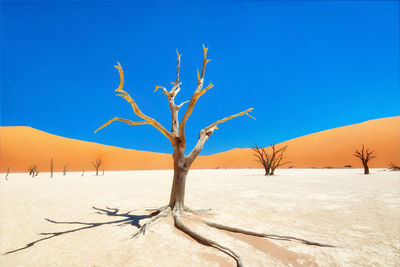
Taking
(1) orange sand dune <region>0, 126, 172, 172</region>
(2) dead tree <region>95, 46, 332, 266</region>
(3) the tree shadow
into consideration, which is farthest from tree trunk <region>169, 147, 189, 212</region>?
(1) orange sand dune <region>0, 126, 172, 172</region>

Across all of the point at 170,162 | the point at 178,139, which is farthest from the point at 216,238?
the point at 170,162

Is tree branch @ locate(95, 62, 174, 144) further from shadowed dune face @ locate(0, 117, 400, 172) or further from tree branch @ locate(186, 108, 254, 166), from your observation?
shadowed dune face @ locate(0, 117, 400, 172)

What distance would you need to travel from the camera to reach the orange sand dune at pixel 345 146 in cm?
3991

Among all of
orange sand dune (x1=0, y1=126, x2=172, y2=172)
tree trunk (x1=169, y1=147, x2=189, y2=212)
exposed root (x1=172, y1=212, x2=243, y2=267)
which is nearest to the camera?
exposed root (x1=172, y1=212, x2=243, y2=267)

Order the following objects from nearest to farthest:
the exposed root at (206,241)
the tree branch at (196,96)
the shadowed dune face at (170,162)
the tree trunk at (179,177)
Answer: the exposed root at (206,241)
the tree branch at (196,96)
the tree trunk at (179,177)
the shadowed dune face at (170,162)

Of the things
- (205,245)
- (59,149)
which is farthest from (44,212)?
(59,149)

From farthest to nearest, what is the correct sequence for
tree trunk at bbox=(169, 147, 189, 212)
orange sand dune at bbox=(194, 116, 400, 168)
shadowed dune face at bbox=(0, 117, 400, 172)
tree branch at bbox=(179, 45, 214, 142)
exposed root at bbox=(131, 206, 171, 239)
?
1. shadowed dune face at bbox=(0, 117, 400, 172)
2. orange sand dune at bbox=(194, 116, 400, 168)
3. tree trunk at bbox=(169, 147, 189, 212)
4. tree branch at bbox=(179, 45, 214, 142)
5. exposed root at bbox=(131, 206, 171, 239)

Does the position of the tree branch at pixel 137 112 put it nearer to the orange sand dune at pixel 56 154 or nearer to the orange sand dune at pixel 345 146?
the orange sand dune at pixel 345 146

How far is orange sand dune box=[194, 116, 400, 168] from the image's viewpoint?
3991 centimetres

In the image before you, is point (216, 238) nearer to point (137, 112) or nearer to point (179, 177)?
point (179, 177)

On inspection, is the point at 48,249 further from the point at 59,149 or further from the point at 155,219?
the point at 59,149

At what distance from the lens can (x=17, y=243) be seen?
3.94 m

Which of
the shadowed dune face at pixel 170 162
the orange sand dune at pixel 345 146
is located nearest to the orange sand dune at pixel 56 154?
the shadowed dune face at pixel 170 162

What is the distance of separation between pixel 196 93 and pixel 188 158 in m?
1.76
